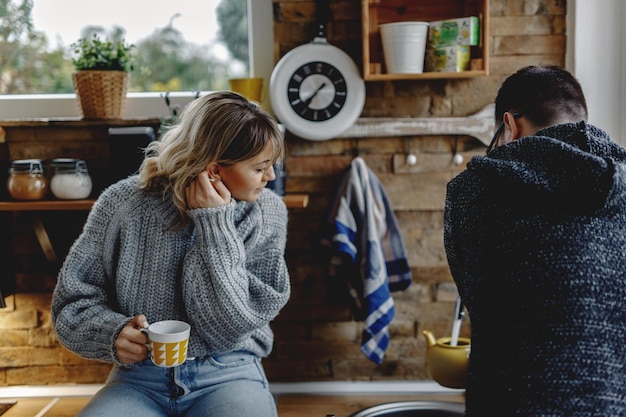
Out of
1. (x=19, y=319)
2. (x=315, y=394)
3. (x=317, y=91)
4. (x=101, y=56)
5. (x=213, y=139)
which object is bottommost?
(x=315, y=394)

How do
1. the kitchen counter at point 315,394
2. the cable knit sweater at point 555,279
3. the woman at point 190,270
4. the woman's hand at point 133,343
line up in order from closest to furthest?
the cable knit sweater at point 555,279, the woman's hand at point 133,343, the woman at point 190,270, the kitchen counter at point 315,394

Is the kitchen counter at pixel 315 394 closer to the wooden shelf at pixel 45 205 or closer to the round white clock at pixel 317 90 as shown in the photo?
the wooden shelf at pixel 45 205

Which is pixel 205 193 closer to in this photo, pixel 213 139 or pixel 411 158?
pixel 213 139

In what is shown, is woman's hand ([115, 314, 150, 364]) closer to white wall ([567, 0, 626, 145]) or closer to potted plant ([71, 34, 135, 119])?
potted plant ([71, 34, 135, 119])

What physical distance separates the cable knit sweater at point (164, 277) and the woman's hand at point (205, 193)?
2 centimetres

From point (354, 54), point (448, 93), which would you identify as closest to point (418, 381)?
point (448, 93)

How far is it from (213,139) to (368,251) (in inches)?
33.2

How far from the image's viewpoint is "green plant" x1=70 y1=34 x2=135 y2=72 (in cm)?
233

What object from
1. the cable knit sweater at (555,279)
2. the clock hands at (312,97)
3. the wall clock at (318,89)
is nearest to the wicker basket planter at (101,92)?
the wall clock at (318,89)

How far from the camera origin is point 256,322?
1.67 m

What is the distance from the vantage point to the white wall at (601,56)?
2.34 m

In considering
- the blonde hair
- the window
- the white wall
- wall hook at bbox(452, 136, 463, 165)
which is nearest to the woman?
the blonde hair

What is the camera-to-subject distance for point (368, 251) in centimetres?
232

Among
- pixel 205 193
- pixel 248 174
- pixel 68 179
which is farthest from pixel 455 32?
pixel 68 179
